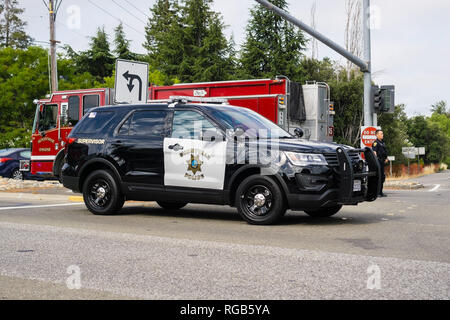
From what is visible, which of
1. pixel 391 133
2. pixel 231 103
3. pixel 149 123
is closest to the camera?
pixel 149 123

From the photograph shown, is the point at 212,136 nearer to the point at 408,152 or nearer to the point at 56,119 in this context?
the point at 56,119

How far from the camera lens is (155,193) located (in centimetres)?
1010

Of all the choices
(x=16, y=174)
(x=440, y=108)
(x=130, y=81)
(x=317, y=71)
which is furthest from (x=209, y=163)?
(x=440, y=108)

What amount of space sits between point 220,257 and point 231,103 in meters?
12.4

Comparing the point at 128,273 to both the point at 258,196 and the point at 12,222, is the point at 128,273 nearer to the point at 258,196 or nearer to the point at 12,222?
the point at 258,196

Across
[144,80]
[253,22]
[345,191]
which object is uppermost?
[253,22]

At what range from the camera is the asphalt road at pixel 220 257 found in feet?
16.5

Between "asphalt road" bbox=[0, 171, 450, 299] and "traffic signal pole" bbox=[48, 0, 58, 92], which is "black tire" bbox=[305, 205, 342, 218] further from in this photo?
"traffic signal pole" bbox=[48, 0, 58, 92]

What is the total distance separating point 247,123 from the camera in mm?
9922

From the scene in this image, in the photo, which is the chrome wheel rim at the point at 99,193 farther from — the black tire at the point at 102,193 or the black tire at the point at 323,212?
the black tire at the point at 323,212

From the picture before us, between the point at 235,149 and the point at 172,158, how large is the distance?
1.18m
